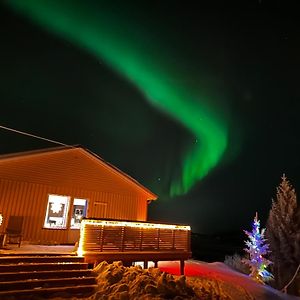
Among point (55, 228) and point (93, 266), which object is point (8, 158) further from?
point (93, 266)

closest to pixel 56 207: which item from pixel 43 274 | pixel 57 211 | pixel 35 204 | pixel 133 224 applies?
pixel 57 211

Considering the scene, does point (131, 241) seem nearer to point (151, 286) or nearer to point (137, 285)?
point (137, 285)

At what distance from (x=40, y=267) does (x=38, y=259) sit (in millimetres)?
474

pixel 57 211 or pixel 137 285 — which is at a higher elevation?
pixel 57 211

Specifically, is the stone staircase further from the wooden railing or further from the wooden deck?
the wooden railing

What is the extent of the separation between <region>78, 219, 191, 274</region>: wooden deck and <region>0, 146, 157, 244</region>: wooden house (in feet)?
16.8

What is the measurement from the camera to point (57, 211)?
54.0ft

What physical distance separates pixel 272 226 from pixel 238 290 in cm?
1913

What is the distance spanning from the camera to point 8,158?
14836 mm

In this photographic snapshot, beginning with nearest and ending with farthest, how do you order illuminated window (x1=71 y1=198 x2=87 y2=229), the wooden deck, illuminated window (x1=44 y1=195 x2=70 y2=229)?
the wooden deck < illuminated window (x1=44 y1=195 x2=70 y2=229) < illuminated window (x1=71 y1=198 x2=87 y2=229)

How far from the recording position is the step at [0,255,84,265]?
9694mm

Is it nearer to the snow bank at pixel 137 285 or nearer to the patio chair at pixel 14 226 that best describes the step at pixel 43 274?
the snow bank at pixel 137 285

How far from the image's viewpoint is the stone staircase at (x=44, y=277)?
8.66 meters

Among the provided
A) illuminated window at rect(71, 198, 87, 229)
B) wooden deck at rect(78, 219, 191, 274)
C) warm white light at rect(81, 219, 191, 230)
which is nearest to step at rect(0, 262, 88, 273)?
wooden deck at rect(78, 219, 191, 274)
